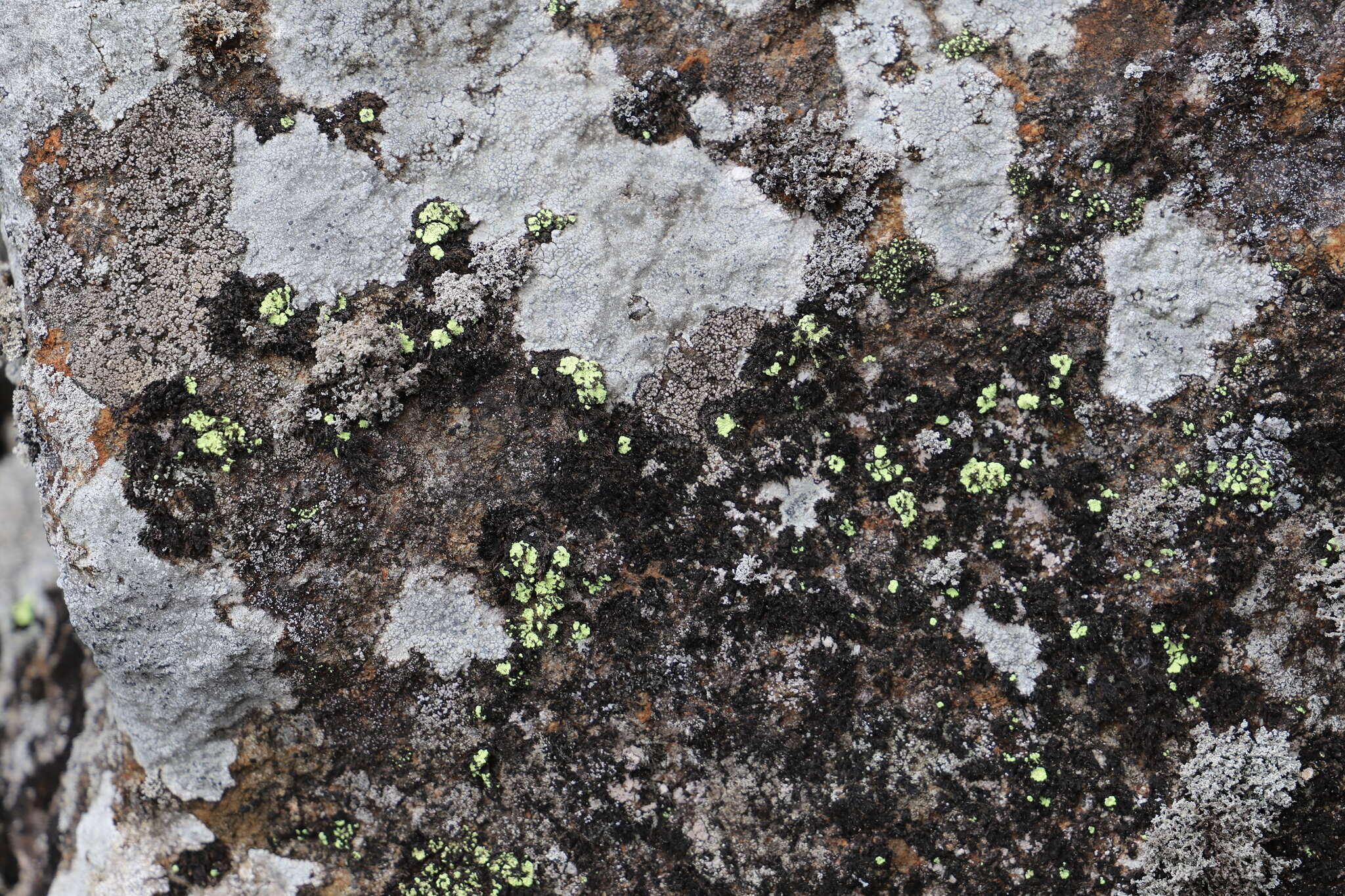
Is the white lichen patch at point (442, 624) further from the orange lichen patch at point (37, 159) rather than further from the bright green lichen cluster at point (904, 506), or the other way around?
the orange lichen patch at point (37, 159)

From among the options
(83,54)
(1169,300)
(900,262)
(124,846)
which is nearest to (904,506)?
(900,262)

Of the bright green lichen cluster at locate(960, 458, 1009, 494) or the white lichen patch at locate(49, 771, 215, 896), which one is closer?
the bright green lichen cluster at locate(960, 458, 1009, 494)

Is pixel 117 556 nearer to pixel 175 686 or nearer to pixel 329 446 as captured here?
pixel 175 686

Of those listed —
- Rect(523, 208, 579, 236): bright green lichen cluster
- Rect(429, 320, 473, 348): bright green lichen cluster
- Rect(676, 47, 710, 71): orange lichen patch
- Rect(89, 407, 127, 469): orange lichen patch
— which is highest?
Rect(676, 47, 710, 71): orange lichen patch

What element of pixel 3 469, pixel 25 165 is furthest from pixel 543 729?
pixel 3 469

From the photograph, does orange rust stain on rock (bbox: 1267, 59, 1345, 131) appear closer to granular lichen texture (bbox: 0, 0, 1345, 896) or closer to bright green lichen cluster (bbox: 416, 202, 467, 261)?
granular lichen texture (bbox: 0, 0, 1345, 896)

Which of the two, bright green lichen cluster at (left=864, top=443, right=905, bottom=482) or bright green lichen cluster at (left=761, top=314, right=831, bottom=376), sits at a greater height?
bright green lichen cluster at (left=761, top=314, right=831, bottom=376)

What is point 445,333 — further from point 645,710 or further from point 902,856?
point 902,856

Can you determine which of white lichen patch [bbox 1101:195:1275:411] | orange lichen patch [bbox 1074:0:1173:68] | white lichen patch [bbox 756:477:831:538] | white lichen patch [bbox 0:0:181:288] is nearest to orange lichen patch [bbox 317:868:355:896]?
white lichen patch [bbox 756:477:831:538]

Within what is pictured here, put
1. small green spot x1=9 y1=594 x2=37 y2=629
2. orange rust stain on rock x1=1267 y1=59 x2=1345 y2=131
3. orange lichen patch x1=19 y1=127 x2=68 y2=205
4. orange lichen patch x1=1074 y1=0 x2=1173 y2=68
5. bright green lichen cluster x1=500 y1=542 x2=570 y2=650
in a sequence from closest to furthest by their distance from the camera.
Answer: orange rust stain on rock x1=1267 y1=59 x2=1345 y2=131 → orange lichen patch x1=1074 y1=0 x2=1173 y2=68 → orange lichen patch x1=19 y1=127 x2=68 y2=205 → bright green lichen cluster x1=500 y1=542 x2=570 y2=650 → small green spot x1=9 y1=594 x2=37 y2=629
